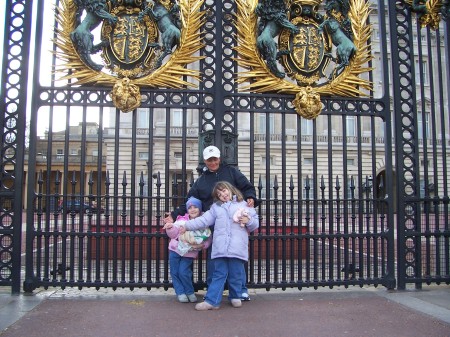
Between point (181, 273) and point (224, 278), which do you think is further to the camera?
point (181, 273)

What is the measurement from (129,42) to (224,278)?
399 cm

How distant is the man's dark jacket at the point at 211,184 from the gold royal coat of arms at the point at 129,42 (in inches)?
61.3

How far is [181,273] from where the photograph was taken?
237 inches

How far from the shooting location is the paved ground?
15.9 feet

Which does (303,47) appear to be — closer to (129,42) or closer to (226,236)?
(129,42)

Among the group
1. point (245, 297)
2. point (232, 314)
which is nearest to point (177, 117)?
point (245, 297)

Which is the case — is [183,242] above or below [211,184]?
below

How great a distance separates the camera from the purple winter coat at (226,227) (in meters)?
5.71

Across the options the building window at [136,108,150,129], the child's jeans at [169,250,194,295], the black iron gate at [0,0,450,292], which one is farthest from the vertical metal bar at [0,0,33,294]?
the building window at [136,108,150,129]

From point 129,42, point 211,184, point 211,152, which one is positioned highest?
point 129,42

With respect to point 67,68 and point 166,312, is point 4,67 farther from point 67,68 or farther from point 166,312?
point 166,312

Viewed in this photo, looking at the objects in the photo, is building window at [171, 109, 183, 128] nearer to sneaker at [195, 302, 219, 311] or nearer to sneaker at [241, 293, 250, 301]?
sneaker at [241, 293, 250, 301]

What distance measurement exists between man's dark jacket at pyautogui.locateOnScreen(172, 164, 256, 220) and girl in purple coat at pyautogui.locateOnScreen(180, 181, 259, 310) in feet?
1.28

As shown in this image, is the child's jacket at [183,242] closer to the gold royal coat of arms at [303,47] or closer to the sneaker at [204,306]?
the sneaker at [204,306]
